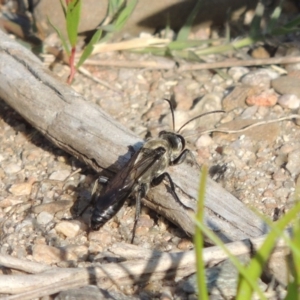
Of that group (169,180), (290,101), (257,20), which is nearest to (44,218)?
(169,180)

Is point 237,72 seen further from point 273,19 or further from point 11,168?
point 11,168

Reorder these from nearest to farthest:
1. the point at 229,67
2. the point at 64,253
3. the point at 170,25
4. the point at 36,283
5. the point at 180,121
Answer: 1. the point at 36,283
2. the point at 64,253
3. the point at 180,121
4. the point at 229,67
5. the point at 170,25

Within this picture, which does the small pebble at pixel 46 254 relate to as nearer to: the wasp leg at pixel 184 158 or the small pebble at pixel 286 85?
the wasp leg at pixel 184 158

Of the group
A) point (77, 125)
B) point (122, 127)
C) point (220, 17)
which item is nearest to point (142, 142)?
point (122, 127)

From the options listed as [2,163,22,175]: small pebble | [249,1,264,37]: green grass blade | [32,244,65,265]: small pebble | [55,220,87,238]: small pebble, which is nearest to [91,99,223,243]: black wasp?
[55,220,87,238]: small pebble

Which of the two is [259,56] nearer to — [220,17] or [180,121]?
[220,17]
